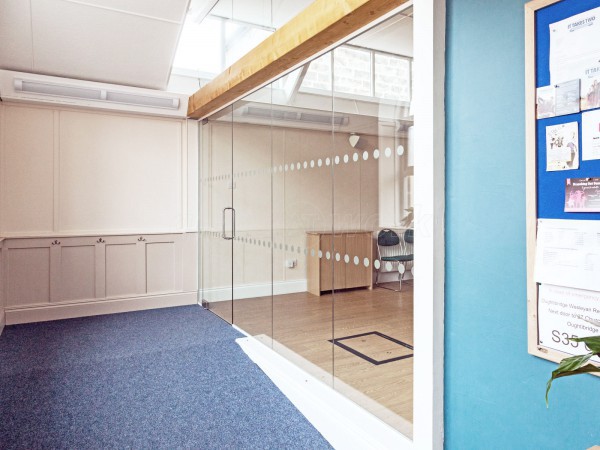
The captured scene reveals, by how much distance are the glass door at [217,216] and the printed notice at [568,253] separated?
3294mm

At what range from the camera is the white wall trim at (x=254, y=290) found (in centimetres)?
320

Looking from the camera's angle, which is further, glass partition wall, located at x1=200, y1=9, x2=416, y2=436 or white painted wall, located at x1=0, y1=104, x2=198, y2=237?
white painted wall, located at x1=0, y1=104, x2=198, y2=237

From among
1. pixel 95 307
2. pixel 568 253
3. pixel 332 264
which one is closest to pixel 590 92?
pixel 568 253

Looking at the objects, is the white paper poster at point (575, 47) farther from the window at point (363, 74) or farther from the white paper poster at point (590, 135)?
the window at point (363, 74)

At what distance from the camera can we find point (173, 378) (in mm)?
3119

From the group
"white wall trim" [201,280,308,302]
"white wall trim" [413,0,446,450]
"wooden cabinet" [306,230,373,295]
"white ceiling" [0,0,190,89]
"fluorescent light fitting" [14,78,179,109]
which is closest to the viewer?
"white wall trim" [413,0,446,450]

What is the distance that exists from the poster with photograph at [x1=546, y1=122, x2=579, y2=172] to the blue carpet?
1824 millimetres

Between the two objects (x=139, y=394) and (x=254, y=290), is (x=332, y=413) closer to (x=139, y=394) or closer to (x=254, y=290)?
(x=139, y=394)

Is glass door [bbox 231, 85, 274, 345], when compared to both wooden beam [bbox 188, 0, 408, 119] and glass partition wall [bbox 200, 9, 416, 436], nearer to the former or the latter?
glass partition wall [bbox 200, 9, 416, 436]

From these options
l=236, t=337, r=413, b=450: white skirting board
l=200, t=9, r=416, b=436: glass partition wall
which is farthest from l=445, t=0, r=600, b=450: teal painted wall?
l=236, t=337, r=413, b=450: white skirting board

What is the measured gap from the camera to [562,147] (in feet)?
4.41

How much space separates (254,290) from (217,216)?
125 cm

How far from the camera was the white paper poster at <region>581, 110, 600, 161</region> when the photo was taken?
1260 millimetres

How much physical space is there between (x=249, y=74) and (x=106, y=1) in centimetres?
171
